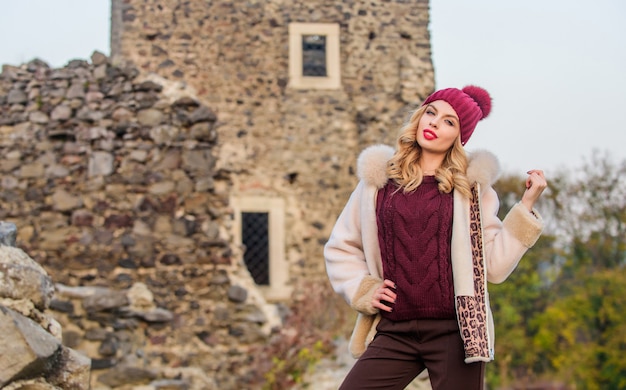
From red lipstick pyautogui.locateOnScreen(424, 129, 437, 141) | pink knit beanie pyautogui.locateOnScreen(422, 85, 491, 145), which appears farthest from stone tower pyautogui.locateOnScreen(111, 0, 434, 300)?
red lipstick pyautogui.locateOnScreen(424, 129, 437, 141)

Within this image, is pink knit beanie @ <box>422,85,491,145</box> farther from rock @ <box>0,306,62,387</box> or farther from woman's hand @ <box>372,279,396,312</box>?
rock @ <box>0,306,62,387</box>

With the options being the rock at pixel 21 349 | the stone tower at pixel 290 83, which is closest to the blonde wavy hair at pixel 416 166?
the rock at pixel 21 349

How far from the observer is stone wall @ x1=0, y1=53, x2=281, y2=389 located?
6930 millimetres

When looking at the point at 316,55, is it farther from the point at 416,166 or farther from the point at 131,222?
the point at 416,166

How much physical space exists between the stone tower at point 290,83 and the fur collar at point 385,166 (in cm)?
1032

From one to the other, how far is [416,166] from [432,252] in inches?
13.3

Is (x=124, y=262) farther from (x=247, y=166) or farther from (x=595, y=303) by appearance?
(x=595, y=303)

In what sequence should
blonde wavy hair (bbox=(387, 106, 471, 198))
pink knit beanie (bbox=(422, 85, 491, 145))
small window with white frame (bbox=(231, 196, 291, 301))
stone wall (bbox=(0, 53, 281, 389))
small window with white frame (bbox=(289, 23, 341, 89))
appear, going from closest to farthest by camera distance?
blonde wavy hair (bbox=(387, 106, 471, 198))
pink knit beanie (bbox=(422, 85, 491, 145))
stone wall (bbox=(0, 53, 281, 389))
small window with white frame (bbox=(231, 196, 291, 301))
small window with white frame (bbox=(289, 23, 341, 89))

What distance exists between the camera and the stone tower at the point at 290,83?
13719mm

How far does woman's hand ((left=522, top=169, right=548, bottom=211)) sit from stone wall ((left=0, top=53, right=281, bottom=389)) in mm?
4304

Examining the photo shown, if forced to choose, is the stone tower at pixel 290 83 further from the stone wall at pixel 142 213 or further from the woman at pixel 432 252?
the woman at pixel 432 252

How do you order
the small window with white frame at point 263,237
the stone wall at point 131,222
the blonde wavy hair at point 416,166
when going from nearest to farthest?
the blonde wavy hair at point 416,166
the stone wall at point 131,222
the small window with white frame at point 263,237

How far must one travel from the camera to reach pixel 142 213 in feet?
22.9

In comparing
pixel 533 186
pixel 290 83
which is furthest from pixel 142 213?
pixel 290 83
